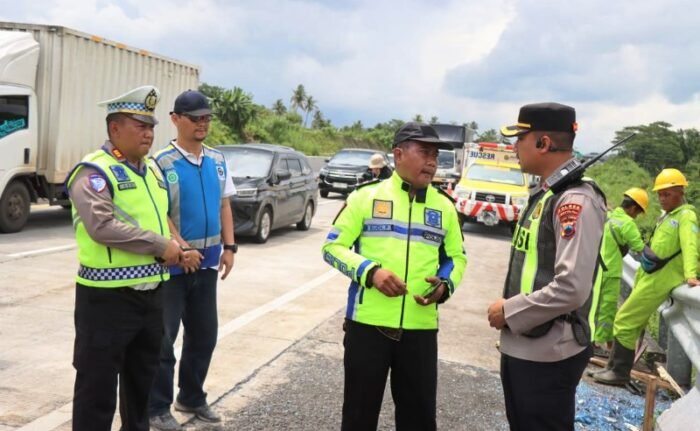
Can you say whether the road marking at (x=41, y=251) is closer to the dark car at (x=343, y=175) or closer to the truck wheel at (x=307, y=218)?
the truck wheel at (x=307, y=218)

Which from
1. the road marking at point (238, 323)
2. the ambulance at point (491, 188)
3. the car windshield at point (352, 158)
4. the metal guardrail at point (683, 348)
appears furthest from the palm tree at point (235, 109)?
the metal guardrail at point (683, 348)

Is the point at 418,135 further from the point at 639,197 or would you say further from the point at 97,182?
the point at 639,197

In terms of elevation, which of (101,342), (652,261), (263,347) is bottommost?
(263,347)

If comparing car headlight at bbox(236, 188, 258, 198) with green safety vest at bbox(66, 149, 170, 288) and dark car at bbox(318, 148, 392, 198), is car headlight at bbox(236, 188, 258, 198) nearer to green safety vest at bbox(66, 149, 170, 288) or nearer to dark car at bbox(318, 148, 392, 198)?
green safety vest at bbox(66, 149, 170, 288)

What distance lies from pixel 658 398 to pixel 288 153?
8930mm

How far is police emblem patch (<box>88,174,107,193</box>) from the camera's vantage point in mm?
2928

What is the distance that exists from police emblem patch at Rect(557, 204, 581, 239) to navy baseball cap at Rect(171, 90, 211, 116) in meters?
2.22

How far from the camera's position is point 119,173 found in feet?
9.89

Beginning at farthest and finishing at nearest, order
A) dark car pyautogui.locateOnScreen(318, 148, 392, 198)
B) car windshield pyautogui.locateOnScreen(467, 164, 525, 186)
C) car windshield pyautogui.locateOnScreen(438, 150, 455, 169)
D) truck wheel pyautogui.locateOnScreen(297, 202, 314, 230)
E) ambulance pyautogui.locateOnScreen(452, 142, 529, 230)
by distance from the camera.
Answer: car windshield pyautogui.locateOnScreen(438, 150, 455, 169) → dark car pyautogui.locateOnScreen(318, 148, 392, 198) → car windshield pyautogui.locateOnScreen(467, 164, 525, 186) → ambulance pyautogui.locateOnScreen(452, 142, 529, 230) → truck wheel pyautogui.locateOnScreen(297, 202, 314, 230)

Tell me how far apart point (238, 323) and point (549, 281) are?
4.17 meters

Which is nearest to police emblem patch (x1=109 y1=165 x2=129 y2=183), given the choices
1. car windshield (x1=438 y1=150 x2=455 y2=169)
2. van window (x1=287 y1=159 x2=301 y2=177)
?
van window (x1=287 y1=159 x2=301 y2=177)

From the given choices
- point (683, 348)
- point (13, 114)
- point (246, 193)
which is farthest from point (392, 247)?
point (13, 114)

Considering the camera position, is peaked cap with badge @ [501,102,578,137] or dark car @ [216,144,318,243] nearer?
peaked cap with badge @ [501,102,578,137]

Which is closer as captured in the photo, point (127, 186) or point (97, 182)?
point (97, 182)
